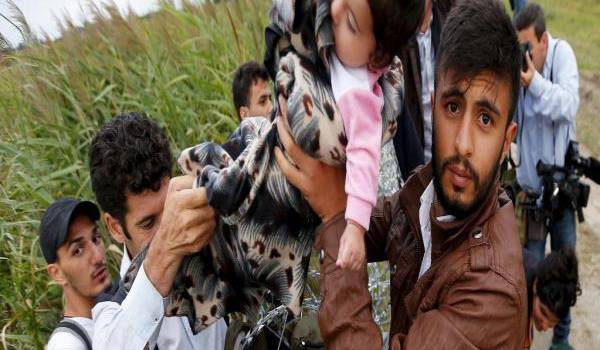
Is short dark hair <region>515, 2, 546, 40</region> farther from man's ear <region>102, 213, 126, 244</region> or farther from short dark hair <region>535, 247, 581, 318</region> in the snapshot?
man's ear <region>102, 213, 126, 244</region>

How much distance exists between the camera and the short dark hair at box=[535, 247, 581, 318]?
208 centimetres

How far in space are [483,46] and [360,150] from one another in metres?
0.33

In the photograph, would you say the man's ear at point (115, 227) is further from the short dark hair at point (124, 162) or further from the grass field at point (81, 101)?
the grass field at point (81, 101)

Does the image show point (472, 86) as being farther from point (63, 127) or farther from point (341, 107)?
point (63, 127)

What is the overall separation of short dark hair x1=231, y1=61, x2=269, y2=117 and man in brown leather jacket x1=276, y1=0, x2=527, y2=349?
1.91 meters

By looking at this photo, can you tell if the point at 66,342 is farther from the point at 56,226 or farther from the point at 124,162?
the point at 124,162

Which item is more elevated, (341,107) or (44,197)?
(341,107)

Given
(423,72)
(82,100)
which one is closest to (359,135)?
(423,72)

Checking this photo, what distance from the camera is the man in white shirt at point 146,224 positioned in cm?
147

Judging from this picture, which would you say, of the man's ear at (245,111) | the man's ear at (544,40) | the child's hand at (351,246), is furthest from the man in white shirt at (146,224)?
the man's ear at (544,40)

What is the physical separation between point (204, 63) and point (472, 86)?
2.85 metres

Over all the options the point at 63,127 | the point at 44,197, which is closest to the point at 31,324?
the point at 44,197

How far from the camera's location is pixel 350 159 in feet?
3.96

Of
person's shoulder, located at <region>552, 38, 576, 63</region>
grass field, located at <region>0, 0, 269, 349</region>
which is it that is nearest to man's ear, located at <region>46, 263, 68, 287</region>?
grass field, located at <region>0, 0, 269, 349</region>
